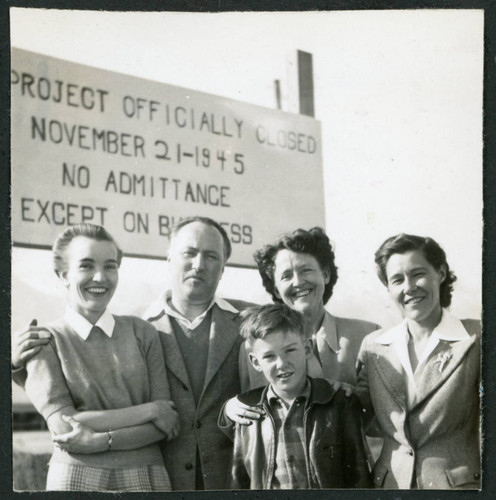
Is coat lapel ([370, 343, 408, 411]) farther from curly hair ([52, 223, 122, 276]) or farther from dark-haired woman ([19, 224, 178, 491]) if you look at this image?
curly hair ([52, 223, 122, 276])

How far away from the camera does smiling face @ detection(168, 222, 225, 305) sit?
4.24 m

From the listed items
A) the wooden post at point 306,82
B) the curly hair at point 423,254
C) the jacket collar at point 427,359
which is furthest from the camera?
the wooden post at point 306,82

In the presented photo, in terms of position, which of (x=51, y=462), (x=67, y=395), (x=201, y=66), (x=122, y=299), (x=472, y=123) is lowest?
(x=51, y=462)

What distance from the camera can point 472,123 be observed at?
14.3 feet

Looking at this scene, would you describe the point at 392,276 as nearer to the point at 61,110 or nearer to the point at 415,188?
the point at 415,188

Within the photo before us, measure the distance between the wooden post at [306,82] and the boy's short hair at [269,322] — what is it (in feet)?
3.23

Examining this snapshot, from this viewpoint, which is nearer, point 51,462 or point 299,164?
point 51,462

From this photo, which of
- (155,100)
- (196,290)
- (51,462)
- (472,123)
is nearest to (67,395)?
(51,462)

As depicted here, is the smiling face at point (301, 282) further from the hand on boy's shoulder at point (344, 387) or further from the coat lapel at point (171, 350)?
the coat lapel at point (171, 350)

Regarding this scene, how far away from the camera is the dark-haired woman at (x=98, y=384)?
4047 millimetres

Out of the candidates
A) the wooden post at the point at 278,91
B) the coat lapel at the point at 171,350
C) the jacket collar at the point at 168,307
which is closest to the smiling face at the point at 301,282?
the jacket collar at the point at 168,307

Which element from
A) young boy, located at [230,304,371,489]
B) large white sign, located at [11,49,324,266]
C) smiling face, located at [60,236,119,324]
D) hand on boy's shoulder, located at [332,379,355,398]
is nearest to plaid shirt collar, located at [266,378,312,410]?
young boy, located at [230,304,371,489]

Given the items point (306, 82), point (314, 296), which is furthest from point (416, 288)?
point (306, 82)

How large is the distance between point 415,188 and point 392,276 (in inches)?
17.8
